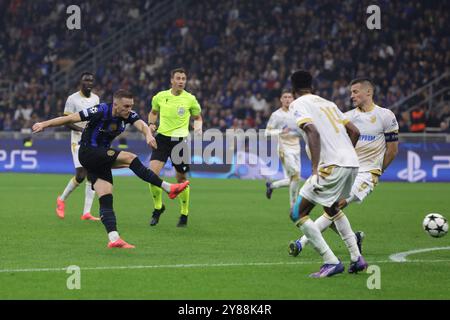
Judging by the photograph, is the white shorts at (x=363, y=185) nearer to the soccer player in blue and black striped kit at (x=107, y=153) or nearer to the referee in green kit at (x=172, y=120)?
the soccer player in blue and black striped kit at (x=107, y=153)

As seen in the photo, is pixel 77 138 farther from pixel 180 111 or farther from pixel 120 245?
pixel 120 245

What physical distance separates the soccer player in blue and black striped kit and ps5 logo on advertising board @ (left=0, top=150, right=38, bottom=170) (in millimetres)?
18756

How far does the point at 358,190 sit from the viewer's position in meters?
11.1

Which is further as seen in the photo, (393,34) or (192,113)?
(393,34)

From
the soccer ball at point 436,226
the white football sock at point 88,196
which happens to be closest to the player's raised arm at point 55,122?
the white football sock at point 88,196

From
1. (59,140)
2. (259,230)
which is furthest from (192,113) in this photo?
(59,140)

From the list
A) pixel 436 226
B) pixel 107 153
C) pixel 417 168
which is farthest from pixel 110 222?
pixel 417 168

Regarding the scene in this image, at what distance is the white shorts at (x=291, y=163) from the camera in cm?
1691

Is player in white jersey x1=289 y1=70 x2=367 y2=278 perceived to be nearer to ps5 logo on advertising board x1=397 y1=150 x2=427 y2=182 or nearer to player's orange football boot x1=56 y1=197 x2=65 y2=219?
player's orange football boot x1=56 y1=197 x2=65 y2=219
